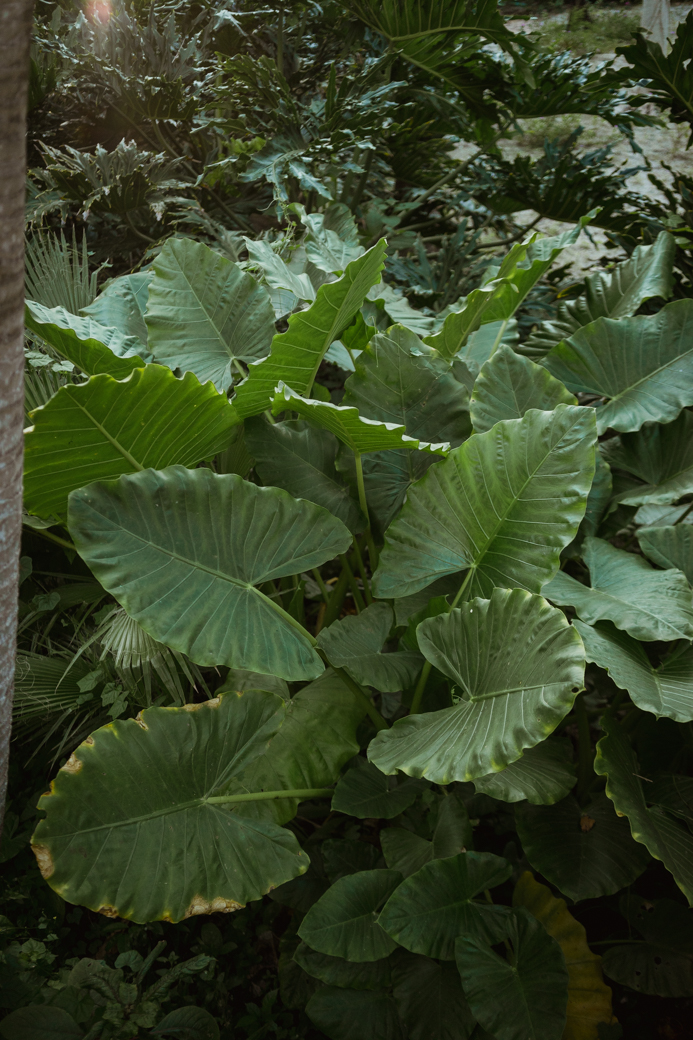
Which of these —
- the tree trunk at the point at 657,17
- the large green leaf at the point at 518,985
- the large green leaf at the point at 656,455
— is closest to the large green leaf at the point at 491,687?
the large green leaf at the point at 518,985

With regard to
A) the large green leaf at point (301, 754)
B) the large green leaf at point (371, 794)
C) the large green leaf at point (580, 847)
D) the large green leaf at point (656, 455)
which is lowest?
the large green leaf at point (580, 847)

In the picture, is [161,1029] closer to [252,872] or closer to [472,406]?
[252,872]

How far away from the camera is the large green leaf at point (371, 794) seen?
114 cm

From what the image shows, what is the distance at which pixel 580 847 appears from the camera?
3.87 feet

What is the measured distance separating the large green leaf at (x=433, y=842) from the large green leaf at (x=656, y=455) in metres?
0.73

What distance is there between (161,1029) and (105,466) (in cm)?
92

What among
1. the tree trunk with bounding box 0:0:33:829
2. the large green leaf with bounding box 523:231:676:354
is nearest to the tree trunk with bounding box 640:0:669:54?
the large green leaf with bounding box 523:231:676:354

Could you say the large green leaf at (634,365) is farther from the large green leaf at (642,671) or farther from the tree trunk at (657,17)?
the tree trunk at (657,17)

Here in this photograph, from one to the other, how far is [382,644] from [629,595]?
0.45 metres

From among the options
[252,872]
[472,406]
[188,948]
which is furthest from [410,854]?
[472,406]

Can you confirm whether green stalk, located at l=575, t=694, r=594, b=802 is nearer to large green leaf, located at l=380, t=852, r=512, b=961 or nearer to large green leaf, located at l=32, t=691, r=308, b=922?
large green leaf, located at l=380, t=852, r=512, b=961

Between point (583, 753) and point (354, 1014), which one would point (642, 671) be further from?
point (354, 1014)

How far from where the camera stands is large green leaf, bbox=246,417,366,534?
1.32m

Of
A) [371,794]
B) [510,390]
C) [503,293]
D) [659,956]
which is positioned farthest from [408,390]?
[659,956]
